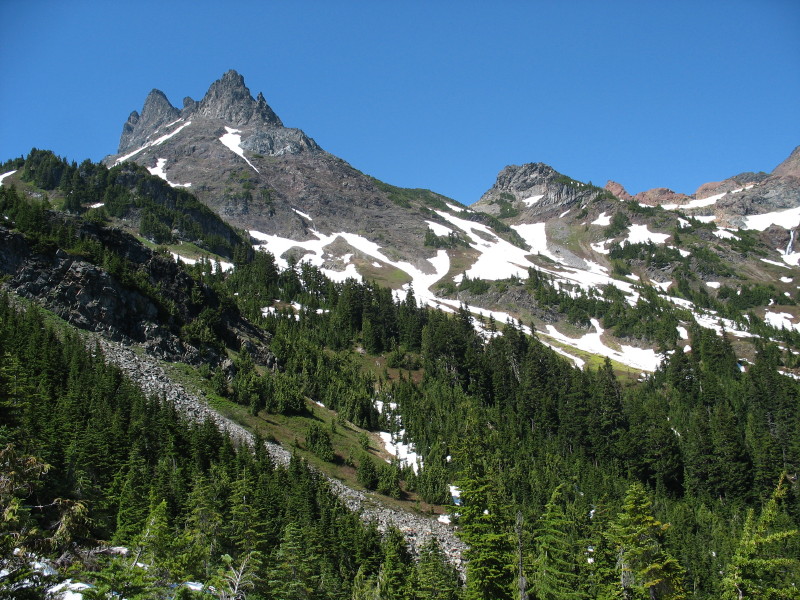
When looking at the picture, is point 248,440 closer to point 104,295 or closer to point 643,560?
point 104,295

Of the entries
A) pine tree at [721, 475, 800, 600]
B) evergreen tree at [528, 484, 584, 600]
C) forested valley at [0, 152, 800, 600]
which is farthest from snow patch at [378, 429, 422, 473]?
pine tree at [721, 475, 800, 600]

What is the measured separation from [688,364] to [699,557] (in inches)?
2906

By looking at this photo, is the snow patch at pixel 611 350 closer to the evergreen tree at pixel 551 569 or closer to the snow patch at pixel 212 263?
the snow patch at pixel 212 263

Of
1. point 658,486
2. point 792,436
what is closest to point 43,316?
point 658,486

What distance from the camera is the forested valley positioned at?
24.6 meters

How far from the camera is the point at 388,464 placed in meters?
73.4

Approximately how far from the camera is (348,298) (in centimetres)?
12962

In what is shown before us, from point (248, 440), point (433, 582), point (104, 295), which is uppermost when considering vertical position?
point (104, 295)

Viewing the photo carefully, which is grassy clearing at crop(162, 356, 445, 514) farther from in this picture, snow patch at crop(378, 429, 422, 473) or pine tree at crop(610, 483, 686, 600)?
pine tree at crop(610, 483, 686, 600)

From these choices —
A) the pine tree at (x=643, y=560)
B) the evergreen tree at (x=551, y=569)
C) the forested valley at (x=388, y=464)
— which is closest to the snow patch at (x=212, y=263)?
the forested valley at (x=388, y=464)

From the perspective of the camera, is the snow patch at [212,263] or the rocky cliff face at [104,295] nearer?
the rocky cliff face at [104,295]

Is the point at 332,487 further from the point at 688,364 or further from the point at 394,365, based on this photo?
the point at 688,364

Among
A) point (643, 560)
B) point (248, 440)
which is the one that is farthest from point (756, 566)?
point (248, 440)

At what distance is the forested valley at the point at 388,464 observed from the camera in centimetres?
2461
